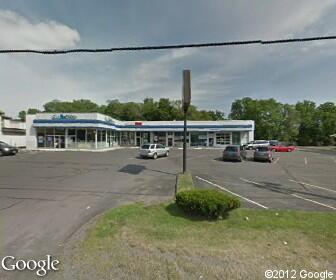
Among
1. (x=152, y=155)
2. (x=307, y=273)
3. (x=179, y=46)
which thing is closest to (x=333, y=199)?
(x=307, y=273)

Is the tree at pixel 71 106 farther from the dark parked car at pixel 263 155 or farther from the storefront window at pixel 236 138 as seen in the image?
the dark parked car at pixel 263 155

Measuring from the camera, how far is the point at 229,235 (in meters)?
5.44

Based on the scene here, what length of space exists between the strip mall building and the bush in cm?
3015

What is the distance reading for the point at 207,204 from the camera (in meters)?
6.34

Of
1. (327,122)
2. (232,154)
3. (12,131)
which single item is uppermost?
(327,122)

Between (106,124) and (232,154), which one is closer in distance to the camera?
(232,154)

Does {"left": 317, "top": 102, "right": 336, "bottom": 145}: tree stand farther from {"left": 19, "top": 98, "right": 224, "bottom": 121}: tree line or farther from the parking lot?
the parking lot

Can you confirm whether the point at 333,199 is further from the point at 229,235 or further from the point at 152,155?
the point at 152,155

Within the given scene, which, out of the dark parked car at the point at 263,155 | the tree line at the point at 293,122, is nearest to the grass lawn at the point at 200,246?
the dark parked car at the point at 263,155

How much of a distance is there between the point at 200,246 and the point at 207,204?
1540mm

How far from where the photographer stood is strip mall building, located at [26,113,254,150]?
117ft

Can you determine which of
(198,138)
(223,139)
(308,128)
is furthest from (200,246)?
(308,128)

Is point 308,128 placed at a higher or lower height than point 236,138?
higher

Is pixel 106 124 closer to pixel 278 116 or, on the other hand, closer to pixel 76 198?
pixel 76 198
